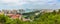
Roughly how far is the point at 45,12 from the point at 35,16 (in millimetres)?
157

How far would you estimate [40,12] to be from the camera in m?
2.52

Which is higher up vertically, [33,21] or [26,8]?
[26,8]

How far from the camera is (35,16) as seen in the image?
2475 millimetres

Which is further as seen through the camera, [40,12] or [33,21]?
[40,12]

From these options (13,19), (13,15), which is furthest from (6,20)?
(13,15)

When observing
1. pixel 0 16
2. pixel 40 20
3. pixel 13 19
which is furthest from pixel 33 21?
pixel 0 16

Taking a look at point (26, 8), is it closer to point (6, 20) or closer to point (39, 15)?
point (39, 15)

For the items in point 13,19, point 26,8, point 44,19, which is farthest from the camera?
point 26,8

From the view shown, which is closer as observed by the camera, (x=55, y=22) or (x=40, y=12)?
(x=55, y=22)

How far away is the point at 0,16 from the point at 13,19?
19 cm

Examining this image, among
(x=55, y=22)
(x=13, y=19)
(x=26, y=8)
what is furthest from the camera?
(x=26, y=8)

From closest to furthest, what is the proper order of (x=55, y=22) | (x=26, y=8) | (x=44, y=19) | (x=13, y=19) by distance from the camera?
(x=55, y=22) < (x=44, y=19) < (x=13, y=19) < (x=26, y=8)

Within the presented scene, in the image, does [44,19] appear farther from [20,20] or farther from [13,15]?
[13,15]

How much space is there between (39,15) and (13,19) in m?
0.38
